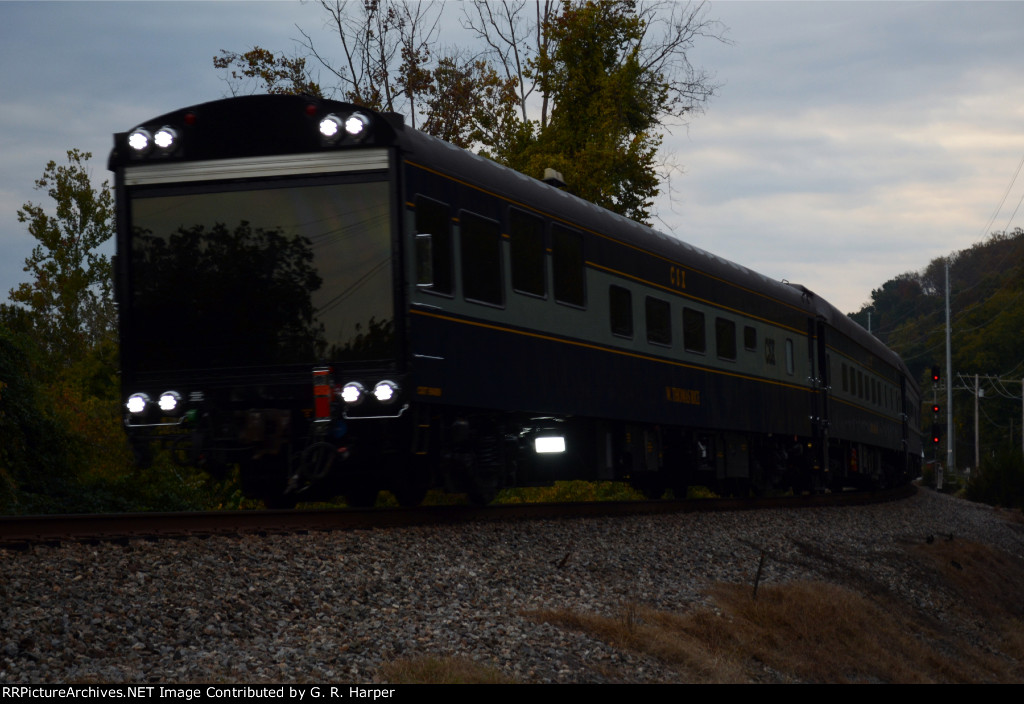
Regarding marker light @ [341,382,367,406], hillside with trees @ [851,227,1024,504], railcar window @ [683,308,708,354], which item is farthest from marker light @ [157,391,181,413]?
hillside with trees @ [851,227,1024,504]

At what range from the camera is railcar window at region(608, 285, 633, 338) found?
47.0ft

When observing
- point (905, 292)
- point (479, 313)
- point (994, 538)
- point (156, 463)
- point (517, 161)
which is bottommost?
point (994, 538)

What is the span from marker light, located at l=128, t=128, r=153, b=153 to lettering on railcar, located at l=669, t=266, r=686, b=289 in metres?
7.41

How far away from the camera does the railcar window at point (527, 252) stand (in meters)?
12.2

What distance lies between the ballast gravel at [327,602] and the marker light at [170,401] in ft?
6.72

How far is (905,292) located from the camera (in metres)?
163

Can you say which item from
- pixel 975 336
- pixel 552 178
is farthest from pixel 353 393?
pixel 975 336

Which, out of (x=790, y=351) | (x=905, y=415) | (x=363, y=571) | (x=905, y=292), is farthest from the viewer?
(x=905, y=292)

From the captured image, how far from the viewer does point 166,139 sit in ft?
35.4

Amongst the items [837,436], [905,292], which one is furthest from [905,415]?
[905,292]

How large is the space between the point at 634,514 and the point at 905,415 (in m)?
23.2

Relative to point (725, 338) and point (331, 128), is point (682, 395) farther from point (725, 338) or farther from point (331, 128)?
point (331, 128)

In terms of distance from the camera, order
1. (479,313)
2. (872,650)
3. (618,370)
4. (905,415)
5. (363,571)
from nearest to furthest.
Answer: (363,571) < (872,650) < (479,313) < (618,370) < (905,415)

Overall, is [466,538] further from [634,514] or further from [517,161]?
[517,161]
